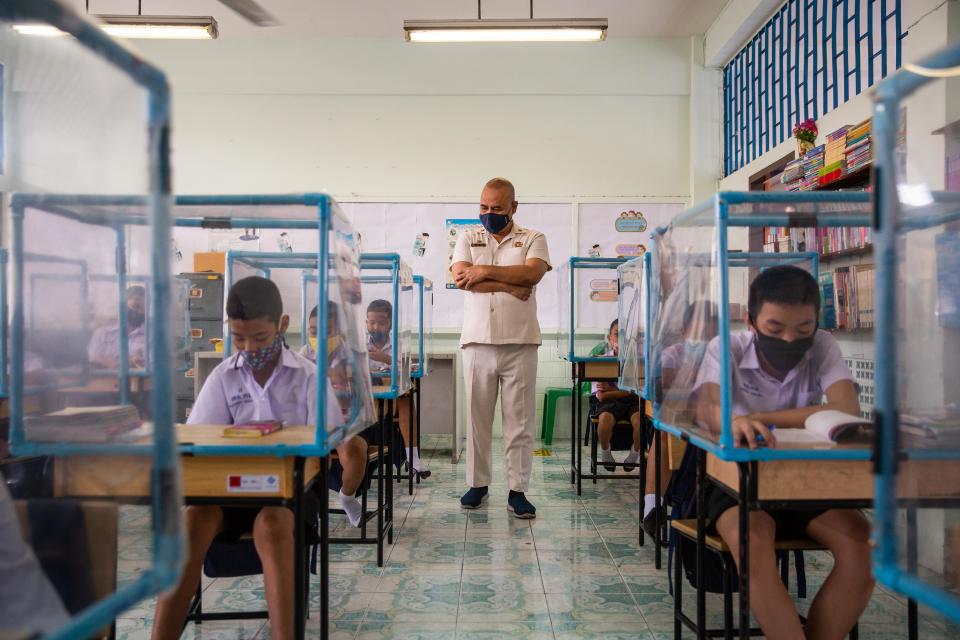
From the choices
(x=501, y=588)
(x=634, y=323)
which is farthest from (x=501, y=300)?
(x=501, y=588)

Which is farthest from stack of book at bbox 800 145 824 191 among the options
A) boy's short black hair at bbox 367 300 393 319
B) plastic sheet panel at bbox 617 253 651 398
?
boy's short black hair at bbox 367 300 393 319

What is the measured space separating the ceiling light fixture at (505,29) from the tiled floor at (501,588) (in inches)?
112

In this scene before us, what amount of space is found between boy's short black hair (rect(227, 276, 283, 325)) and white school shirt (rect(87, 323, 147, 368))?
0.68 m

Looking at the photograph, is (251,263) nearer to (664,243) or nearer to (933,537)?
(664,243)

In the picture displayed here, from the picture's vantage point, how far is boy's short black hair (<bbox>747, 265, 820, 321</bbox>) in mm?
1655

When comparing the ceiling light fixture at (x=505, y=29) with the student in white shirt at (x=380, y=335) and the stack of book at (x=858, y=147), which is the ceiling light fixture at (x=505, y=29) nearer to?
the stack of book at (x=858, y=147)

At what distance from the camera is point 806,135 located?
373 centimetres

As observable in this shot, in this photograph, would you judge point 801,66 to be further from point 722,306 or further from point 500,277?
point 722,306

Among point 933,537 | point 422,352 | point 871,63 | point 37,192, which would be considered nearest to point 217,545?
point 37,192

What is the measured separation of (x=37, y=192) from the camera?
2.65 feet

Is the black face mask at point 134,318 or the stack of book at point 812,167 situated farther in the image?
the stack of book at point 812,167

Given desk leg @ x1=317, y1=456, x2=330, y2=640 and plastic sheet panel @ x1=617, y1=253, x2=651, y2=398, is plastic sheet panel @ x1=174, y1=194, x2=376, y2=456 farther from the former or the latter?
plastic sheet panel @ x1=617, y1=253, x2=651, y2=398

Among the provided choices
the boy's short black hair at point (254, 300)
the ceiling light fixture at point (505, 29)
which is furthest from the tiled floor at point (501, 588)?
the ceiling light fixture at point (505, 29)

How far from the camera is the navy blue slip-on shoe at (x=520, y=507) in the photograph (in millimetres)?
3162
